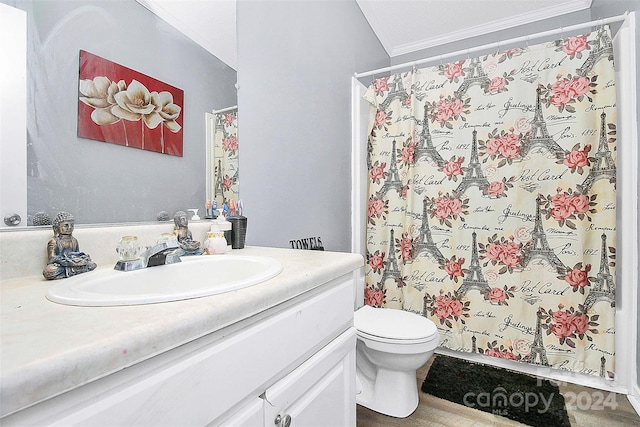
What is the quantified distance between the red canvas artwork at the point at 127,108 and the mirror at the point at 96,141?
0.02 m

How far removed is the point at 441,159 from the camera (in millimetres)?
2070

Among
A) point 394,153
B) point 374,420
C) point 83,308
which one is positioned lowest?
point 374,420

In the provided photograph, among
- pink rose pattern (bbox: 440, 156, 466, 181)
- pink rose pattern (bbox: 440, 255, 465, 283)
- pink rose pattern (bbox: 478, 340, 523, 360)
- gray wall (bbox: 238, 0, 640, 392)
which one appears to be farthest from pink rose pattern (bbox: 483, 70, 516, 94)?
pink rose pattern (bbox: 478, 340, 523, 360)

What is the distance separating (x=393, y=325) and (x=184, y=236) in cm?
111

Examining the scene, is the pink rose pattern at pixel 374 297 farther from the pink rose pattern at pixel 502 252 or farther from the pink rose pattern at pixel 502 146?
the pink rose pattern at pixel 502 146

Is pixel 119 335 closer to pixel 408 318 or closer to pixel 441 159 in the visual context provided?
pixel 408 318

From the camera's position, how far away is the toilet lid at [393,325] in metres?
1.46

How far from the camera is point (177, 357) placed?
0.45 m

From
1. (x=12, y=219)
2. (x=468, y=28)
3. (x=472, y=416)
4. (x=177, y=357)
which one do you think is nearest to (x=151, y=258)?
(x=12, y=219)

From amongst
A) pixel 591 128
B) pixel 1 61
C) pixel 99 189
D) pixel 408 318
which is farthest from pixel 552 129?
pixel 1 61

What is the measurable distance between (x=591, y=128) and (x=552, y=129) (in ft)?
0.57

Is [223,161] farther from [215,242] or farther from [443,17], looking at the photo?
[443,17]

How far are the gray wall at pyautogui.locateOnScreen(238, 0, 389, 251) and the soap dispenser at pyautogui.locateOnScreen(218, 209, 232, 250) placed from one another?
14 cm

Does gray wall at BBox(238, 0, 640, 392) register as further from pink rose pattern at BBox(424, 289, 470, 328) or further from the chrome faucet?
pink rose pattern at BBox(424, 289, 470, 328)
